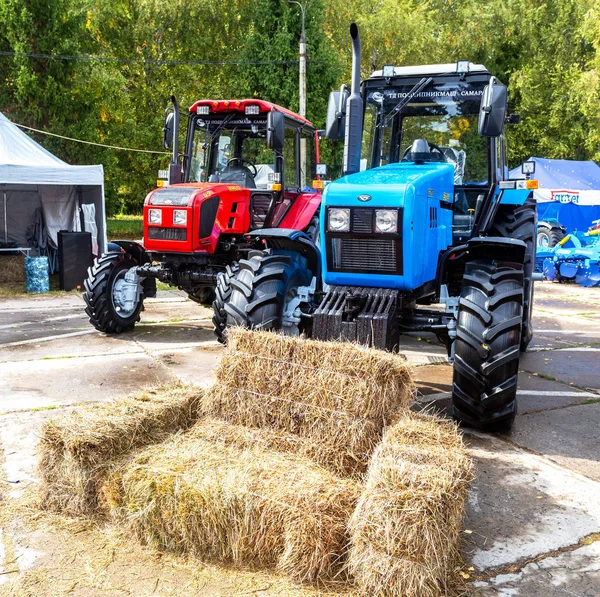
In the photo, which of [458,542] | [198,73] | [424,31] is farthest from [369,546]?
[424,31]

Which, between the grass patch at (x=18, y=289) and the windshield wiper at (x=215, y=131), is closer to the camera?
the windshield wiper at (x=215, y=131)

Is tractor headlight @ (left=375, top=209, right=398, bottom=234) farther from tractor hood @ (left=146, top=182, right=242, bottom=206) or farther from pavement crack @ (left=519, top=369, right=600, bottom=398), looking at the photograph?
tractor hood @ (left=146, top=182, right=242, bottom=206)

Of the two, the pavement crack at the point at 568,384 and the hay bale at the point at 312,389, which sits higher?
the hay bale at the point at 312,389

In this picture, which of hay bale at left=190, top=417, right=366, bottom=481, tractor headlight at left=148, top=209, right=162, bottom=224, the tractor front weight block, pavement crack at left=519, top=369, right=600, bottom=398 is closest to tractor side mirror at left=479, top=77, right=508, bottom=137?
the tractor front weight block

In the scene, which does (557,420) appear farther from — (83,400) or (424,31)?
(424,31)

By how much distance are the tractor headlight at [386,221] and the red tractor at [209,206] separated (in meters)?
2.79

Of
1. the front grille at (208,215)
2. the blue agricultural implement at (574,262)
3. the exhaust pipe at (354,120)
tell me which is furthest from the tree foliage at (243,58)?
the exhaust pipe at (354,120)

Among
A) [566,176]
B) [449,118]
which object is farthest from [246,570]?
[566,176]

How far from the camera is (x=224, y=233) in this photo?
7941 mm

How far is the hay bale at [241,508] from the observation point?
2.89 meters

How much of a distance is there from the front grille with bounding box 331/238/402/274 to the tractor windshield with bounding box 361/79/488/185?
1.46 meters

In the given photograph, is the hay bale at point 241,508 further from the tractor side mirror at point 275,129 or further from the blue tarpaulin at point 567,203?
the blue tarpaulin at point 567,203

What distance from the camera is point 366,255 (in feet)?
16.1

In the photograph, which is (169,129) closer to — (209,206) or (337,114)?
(209,206)
